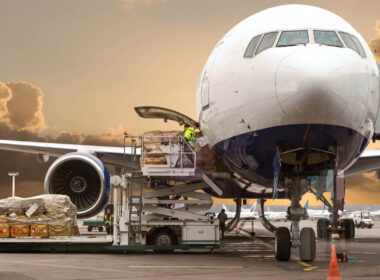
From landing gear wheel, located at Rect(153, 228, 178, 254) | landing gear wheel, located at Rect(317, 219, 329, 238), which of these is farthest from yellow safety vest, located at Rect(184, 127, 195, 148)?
landing gear wheel, located at Rect(317, 219, 329, 238)

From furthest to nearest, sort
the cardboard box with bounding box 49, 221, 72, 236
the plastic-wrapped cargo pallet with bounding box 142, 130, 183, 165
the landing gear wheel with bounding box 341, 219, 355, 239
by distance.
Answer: the landing gear wheel with bounding box 341, 219, 355, 239
the cardboard box with bounding box 49, 221, 72, 236
the plastic-wrapped cargo pallet with bounding box 142, 130, 183, 165

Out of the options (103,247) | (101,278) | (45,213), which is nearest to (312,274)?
(101,278)

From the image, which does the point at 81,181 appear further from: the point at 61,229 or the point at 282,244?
the point at 282,244

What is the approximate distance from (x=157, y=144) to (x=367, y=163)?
787cm

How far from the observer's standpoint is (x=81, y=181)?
18109 mm

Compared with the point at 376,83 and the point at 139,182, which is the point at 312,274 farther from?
the point at 139,182

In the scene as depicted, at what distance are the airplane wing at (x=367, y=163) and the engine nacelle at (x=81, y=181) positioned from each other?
7789 millimetres

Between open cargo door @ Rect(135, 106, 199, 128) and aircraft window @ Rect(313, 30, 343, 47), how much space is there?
5.39m

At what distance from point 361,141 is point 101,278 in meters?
5.57

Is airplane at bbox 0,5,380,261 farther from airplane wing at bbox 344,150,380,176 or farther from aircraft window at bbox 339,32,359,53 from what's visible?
airplane wing at bbox 344,150,380,176

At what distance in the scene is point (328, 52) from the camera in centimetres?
1116

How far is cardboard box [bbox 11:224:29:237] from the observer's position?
16.6 metres

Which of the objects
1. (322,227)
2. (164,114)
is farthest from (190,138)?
(322,227)

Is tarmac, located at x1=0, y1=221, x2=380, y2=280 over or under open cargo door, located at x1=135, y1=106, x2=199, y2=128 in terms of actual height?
under
